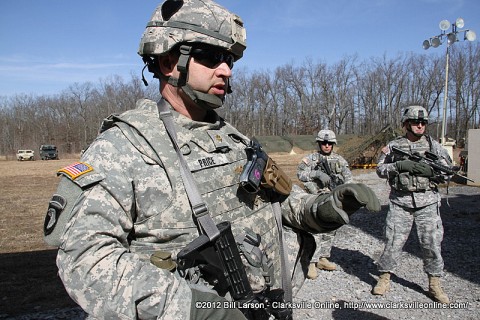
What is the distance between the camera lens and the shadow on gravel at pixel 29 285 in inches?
182

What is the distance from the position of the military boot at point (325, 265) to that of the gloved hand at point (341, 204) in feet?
14.5

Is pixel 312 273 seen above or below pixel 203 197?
below

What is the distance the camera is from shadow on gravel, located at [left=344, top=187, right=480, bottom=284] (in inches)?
234

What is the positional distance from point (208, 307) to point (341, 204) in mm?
765

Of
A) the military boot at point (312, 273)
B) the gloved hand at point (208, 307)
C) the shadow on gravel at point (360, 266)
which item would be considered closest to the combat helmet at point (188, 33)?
the gloved hand at point (208, 307)

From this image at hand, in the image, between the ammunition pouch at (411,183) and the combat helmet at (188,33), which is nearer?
the combat helmet at (188,33)

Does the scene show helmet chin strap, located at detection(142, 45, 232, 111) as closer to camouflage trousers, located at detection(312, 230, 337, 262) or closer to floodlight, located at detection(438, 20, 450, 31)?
camouflage trousers, located at detection(312, 230, 337, 262)

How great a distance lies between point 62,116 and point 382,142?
58.1m

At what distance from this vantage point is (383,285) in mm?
5004

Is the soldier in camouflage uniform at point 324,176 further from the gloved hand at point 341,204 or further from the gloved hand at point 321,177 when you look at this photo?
the gloved hand at point 341,204

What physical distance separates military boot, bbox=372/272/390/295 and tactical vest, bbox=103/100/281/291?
359cm

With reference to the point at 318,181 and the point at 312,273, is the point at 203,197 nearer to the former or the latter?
the point at 312,273

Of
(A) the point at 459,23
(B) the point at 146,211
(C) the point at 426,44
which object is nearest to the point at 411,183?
(B) the point at 146,211

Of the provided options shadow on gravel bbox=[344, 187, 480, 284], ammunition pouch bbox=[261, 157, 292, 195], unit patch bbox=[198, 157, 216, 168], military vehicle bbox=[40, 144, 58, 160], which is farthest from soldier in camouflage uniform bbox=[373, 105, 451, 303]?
military vehicle bbox=[40, 144, 58, 160]
